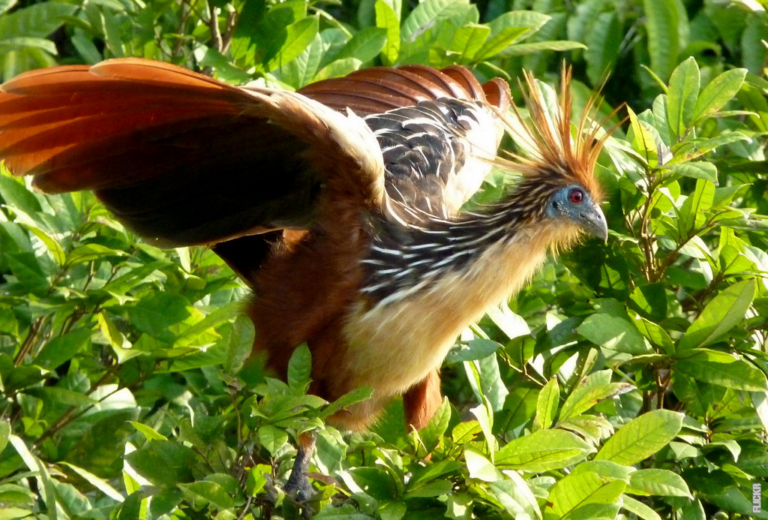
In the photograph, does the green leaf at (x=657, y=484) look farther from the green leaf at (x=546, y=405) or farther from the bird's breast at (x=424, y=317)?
the bird's breast at (x=424, y=317)

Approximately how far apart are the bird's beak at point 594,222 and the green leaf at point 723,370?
51cm

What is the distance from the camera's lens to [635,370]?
3291 mm

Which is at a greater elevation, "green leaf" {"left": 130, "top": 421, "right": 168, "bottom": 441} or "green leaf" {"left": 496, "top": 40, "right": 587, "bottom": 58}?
"green leaf" {"left": 496, "top": 40, "right": 587, "bottom": 58}

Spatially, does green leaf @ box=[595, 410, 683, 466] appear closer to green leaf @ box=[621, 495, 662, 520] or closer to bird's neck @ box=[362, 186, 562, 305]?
green leaf @ box=[621, 495, 662, 520]

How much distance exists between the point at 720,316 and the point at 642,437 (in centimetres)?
52

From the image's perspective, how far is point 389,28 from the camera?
14.4 ft

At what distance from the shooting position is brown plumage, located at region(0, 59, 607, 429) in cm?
310

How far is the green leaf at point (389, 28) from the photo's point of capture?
14.1 feet

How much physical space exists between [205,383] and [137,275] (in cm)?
60

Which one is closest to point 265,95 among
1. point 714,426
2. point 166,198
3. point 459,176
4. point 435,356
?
point 166,198

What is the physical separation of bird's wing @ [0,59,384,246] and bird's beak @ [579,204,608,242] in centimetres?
66

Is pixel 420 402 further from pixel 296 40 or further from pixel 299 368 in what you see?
pixel 296 40

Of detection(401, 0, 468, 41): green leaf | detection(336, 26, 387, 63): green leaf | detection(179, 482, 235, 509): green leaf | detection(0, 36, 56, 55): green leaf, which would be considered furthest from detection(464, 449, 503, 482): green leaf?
detection(401, 0, 468, 41): green leaf

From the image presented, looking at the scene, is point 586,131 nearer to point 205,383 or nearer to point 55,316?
point 205,383
